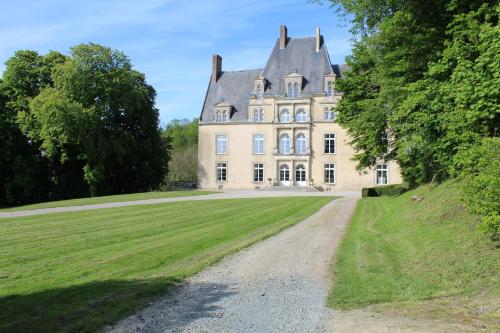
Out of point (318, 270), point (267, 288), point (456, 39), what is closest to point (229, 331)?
point (267, 288)

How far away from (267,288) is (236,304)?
102 centimetres

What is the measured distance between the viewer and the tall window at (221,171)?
51.1m

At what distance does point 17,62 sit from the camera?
4119 cm

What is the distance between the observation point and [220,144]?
5131cm

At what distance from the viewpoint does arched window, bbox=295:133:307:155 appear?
48.8 metres

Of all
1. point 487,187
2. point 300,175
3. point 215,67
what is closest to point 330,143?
point 300,175

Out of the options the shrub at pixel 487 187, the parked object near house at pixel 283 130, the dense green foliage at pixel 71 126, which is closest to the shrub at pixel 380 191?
the parked object near house at pixel 283 130

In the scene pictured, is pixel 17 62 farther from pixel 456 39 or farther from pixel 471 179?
pixel 471 179

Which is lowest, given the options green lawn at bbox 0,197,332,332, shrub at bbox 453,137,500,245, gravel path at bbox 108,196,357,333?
gravel path at bbox 108,196,357,333

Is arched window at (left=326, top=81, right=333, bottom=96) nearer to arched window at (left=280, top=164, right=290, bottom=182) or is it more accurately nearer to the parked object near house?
the parked object near house

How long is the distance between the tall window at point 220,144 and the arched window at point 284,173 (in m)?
6.88

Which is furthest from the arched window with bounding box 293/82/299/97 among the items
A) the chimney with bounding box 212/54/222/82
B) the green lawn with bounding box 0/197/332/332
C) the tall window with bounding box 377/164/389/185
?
the green lawn with bounding box 0/197/332/332

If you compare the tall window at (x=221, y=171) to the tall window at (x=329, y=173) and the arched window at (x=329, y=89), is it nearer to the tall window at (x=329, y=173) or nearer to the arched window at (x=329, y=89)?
the tall window at (x=329, y=173)

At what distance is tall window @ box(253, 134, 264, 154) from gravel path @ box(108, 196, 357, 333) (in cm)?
3889
